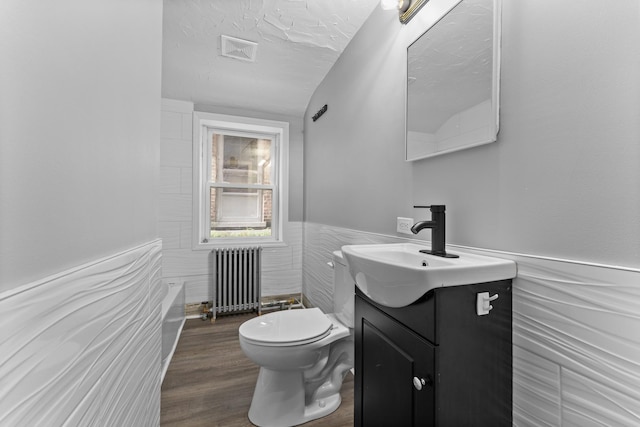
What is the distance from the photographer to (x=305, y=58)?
2.12m

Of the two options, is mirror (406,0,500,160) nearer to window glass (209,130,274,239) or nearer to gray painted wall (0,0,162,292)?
gray painted wall (0,0,162,292)

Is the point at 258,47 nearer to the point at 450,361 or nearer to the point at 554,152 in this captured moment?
the point at 554,152

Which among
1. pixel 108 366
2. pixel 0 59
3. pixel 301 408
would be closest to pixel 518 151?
pixel 0 59

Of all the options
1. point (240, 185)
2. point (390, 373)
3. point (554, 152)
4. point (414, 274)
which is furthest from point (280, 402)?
point (240, 185)

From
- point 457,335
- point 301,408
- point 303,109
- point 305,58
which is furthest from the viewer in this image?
point 303,109

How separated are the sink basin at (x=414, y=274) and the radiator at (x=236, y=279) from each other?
1.99 m

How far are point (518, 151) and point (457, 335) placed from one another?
579mm

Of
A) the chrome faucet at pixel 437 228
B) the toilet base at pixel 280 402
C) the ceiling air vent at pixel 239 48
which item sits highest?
the ceiling air vent at pixel 239 48

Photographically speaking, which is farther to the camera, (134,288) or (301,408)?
(301,408)

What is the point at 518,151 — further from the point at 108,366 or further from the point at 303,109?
the point at 303,109

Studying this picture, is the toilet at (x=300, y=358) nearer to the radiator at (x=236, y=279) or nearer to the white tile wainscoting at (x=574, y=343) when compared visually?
the white tile wainscoting at (x=574, y=343)

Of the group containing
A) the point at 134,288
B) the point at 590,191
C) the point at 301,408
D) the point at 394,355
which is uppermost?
the point at 590,191


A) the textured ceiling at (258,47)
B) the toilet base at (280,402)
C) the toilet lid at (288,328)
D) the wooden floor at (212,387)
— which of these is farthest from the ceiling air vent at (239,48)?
the wooden floor at (212,387)

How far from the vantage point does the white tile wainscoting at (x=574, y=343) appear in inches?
23.6
